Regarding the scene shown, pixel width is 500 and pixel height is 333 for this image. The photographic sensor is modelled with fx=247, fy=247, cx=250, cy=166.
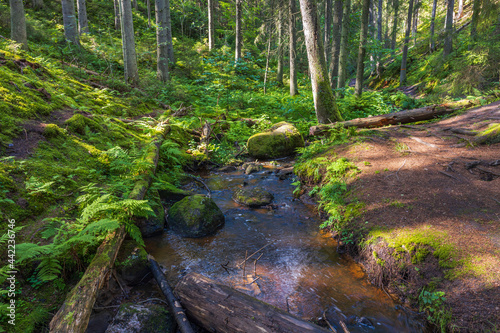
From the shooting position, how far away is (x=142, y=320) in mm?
2891

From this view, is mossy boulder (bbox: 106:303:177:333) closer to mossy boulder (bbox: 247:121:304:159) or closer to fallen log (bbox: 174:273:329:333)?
fallen log (bbox: 174:273:329:333)

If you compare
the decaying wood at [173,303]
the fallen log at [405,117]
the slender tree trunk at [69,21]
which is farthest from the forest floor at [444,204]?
the slender tree trunk at [69,21]

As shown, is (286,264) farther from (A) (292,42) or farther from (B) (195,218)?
(A) (292,42)

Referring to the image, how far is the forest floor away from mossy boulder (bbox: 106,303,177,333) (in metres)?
3.03

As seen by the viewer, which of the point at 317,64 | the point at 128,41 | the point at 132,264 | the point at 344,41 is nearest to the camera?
the point at 132,264

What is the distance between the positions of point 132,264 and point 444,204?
5.20 m

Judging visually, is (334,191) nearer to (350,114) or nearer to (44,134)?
(44,134)

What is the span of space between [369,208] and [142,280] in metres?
4.05

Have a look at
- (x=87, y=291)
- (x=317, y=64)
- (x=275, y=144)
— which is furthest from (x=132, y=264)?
(x=317, y=64)

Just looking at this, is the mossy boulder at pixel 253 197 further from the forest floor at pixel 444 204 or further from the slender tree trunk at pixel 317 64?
the slender tree trunk at pixel 317 64

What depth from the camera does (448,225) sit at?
3.81 metres

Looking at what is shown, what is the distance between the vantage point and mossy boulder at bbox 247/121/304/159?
9.80 m

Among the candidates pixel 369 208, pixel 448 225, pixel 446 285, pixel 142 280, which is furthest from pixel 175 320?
pixel 448 225

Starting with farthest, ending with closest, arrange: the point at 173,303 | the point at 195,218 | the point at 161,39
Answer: the point at 161,39, the point at 195,218, the point at 173,303
